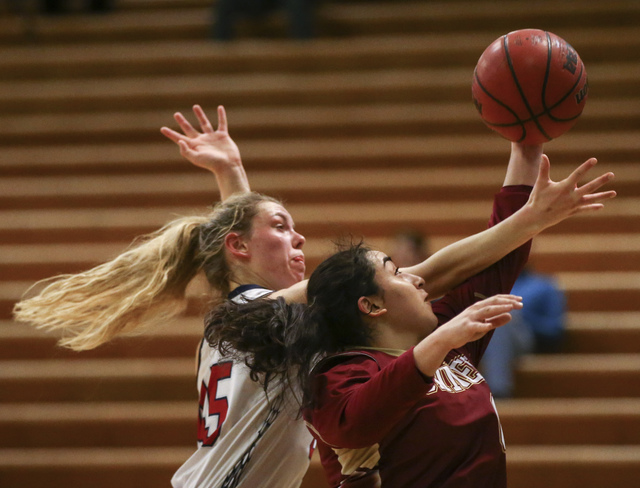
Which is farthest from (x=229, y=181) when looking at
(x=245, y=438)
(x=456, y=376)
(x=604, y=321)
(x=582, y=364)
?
(x=604, y=321)

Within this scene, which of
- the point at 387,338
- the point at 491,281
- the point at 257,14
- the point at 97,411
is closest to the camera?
the point at 387,338

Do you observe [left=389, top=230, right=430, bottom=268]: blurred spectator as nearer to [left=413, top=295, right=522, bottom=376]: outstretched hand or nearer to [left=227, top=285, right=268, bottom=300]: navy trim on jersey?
[left=227, top=285, right=268, bottom=300]: navy trim on jersey

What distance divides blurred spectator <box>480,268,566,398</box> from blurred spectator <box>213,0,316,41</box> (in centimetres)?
252

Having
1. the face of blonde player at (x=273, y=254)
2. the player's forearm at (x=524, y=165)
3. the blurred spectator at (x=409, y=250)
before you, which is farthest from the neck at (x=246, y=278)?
the blurred spectator at (x=409, y=250)

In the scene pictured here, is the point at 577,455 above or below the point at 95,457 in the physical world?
above

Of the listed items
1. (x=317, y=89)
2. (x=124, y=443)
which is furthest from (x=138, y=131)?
(x=124, y=443)

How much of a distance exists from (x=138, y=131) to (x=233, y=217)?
3.55 m

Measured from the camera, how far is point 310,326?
183cm

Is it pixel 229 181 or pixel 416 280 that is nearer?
pixel 416 280

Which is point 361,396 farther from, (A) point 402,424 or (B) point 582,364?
(B) point 582,364

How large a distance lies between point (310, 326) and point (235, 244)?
59cm

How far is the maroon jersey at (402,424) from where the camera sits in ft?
5.25

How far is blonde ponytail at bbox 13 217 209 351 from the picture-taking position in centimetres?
246

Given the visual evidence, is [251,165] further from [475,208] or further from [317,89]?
[475,208]
